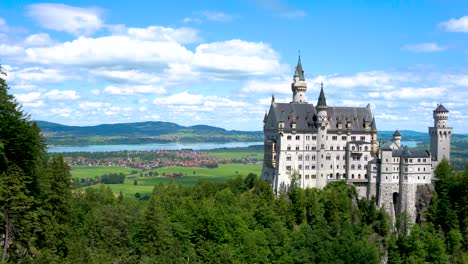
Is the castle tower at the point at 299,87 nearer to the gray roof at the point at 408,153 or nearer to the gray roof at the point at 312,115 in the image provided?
the gray roof at the point at 312,115

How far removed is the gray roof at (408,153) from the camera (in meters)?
89.2

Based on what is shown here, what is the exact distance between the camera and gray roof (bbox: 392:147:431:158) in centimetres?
8919

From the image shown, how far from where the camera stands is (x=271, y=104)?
9169 centimetres

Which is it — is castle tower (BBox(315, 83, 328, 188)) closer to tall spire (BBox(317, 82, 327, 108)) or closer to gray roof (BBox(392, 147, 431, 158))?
tall spire (BBox(317, 82, 327, 108))

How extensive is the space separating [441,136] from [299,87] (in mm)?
26837

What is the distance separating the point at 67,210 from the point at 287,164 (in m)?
43.9

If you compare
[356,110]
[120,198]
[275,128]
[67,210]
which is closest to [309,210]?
[275,128]

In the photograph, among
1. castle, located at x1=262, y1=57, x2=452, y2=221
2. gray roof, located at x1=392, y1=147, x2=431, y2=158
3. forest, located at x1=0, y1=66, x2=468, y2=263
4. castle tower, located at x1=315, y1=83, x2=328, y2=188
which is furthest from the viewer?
castle tower, located at x1=315, y1=83, x2=328, y2=188

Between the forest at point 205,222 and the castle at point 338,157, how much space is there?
8.22 ft

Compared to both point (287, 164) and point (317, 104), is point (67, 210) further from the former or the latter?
point (317, 104)

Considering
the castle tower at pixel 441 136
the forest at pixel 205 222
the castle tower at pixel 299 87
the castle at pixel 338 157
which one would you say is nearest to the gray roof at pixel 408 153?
the castle at pixel 338 157

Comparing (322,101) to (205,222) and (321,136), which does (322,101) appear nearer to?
(321,136)

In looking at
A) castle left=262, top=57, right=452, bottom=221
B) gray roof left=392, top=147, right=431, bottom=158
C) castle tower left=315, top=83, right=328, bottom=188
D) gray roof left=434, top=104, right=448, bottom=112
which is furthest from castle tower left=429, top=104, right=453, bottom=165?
castle tower left=315, top=83, right=328, bottom=188

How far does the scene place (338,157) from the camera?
91.1 metres
